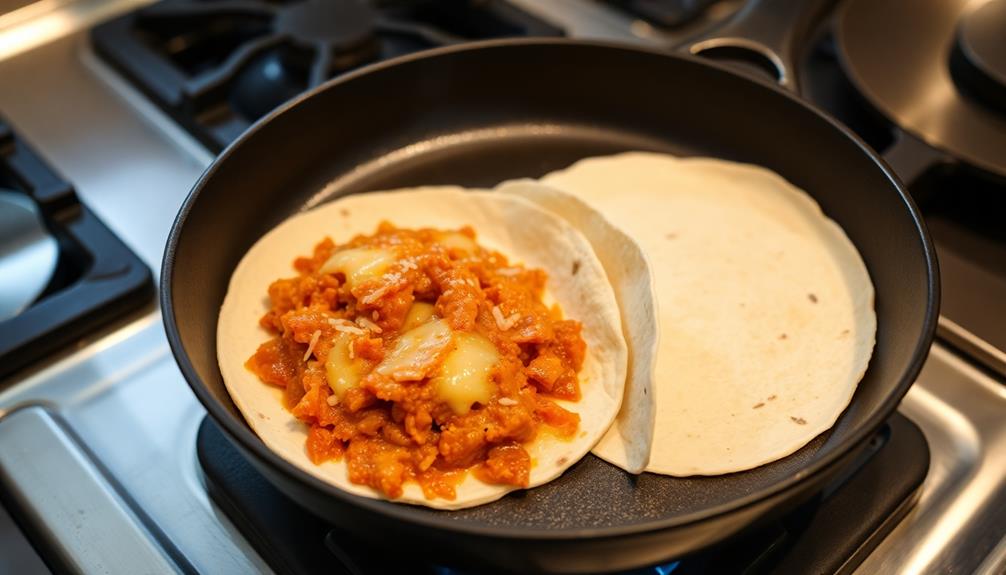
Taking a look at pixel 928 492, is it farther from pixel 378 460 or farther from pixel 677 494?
pixel 378 460

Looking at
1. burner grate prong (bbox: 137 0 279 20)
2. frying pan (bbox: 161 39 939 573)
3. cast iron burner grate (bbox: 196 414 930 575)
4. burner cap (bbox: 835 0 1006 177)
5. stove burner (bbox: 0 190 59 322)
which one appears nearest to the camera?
frying pan (bbox: 161 39 939 573)

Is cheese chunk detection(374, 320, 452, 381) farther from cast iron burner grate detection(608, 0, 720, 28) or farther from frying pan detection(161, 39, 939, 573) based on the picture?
cast iron burner grate detection(608, 0, 720, 28)

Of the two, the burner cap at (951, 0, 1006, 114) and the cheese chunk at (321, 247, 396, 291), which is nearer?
the cheese chunk at (321, 247, 396, 291)

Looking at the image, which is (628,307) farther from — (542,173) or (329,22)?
(329,22)

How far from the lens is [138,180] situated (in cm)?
197

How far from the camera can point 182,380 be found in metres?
1.58

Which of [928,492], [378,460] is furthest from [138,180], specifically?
[928,492]

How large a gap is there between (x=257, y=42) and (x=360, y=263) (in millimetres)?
836

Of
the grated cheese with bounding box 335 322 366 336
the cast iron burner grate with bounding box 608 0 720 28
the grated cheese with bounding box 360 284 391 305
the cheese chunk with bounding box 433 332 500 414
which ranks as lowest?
the cheese chunk with bounding box 433 332 500 414

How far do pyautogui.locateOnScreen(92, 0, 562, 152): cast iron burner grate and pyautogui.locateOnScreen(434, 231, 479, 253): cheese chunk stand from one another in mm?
392

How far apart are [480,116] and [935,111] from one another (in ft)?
3.27

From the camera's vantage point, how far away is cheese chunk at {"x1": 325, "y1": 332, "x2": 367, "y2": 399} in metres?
1.35

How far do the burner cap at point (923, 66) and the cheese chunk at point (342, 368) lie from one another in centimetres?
122

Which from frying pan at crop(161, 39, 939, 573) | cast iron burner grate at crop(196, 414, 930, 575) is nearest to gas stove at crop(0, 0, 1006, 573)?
cast iron burner grate at crop(196, 414, 930, 575)
